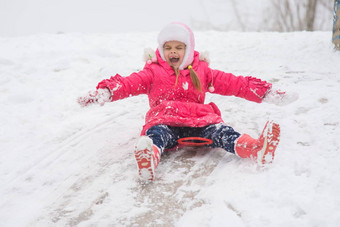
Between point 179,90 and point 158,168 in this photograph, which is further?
point 179,90

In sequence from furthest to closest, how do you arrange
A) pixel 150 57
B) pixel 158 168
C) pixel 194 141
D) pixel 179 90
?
1. pixel 150 57
2. pixel 179 90
3. pixel 194 141
4. pixel 158 168

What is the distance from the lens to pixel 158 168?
2.16 meters

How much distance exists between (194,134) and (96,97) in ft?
2.70

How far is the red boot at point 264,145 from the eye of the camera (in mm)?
1946

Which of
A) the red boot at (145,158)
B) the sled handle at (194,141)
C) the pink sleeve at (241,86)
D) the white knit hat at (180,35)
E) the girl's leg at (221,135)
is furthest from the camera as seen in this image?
the white knit hat at (180,35)

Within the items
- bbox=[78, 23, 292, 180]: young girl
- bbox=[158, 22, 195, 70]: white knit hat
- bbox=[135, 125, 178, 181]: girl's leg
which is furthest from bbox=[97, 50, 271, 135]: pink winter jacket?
bbox=[135, 125, 178, 181]: girl's leg

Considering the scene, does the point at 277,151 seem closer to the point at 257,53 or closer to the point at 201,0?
the point at 257,53

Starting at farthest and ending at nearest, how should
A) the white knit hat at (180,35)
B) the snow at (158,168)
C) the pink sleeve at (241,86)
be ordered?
the white knit hat at (180,35) < the pink sleeve at (241,86) < the snow at (158,168)

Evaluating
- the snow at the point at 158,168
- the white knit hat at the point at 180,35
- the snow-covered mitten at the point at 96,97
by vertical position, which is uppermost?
the white knit hat at the point at 180,35

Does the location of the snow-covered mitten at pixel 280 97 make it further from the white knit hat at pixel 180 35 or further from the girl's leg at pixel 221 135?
the white knit hat at pixel 180 35

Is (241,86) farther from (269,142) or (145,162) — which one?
(145,162)

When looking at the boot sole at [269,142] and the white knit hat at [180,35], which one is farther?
the white knit hat at [180,35]

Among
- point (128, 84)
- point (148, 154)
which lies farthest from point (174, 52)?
point (148, 154)

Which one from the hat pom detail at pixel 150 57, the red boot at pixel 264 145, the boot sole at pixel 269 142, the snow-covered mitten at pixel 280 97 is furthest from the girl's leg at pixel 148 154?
the snow-covered mitten at pixel 280 97
